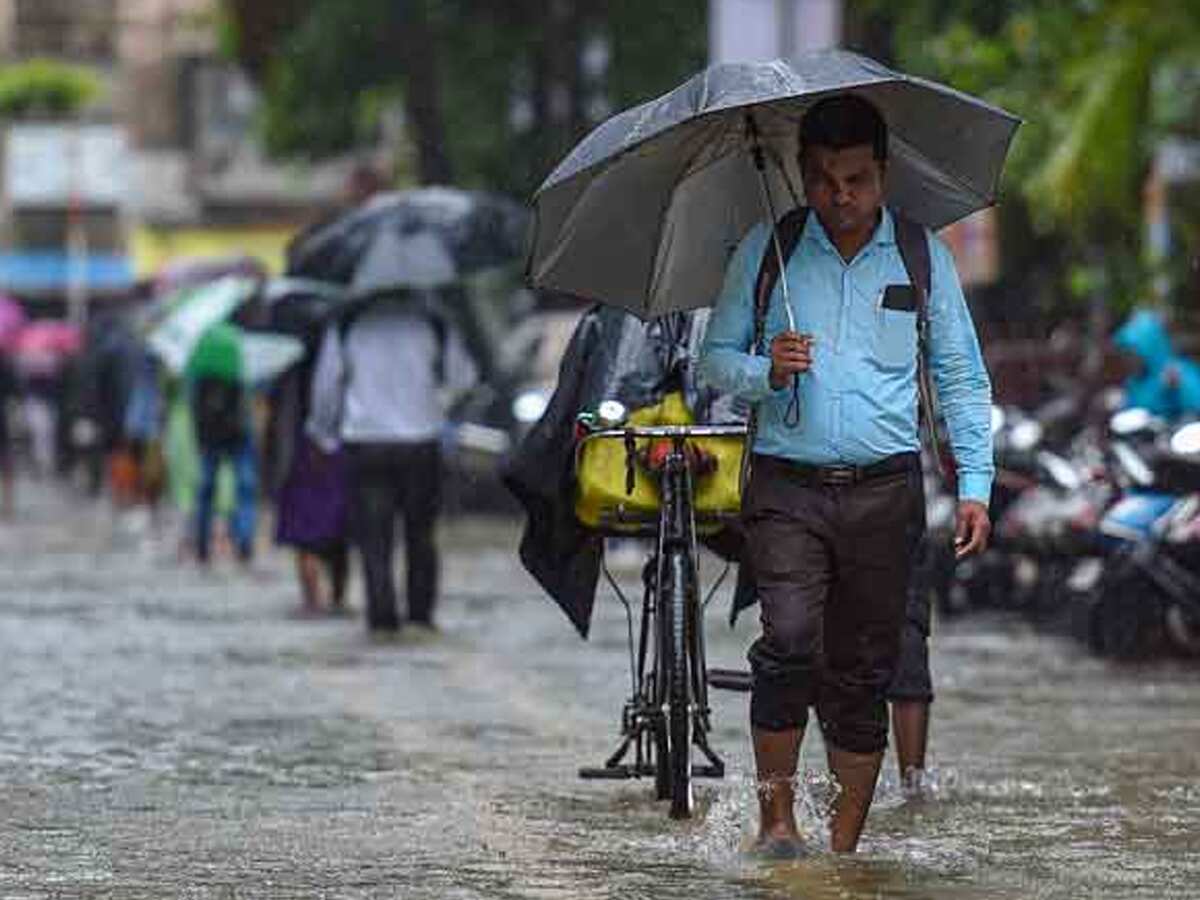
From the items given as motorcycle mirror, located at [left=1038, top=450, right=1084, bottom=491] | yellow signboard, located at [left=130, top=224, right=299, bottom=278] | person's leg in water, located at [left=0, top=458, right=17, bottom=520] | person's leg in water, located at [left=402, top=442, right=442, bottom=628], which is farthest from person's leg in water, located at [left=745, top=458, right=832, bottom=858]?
yellow signboard, located at [left=130, top=224, right=299, bottom=278]

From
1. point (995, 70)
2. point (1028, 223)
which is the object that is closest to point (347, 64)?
point (1028, 223)

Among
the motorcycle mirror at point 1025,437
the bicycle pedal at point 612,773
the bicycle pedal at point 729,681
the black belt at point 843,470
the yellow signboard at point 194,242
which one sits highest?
the black belt at point 843,470

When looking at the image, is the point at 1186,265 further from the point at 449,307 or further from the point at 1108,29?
the point at 449,307

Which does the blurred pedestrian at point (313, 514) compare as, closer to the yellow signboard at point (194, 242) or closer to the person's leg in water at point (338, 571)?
the person's leg in water at point (338, 571)

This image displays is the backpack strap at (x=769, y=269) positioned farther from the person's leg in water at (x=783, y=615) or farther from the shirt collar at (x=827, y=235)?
the person's leg in water at (x=783, y=615)

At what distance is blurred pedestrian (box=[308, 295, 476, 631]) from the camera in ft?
59.4

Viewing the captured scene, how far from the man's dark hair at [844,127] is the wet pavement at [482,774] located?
1.72 meters

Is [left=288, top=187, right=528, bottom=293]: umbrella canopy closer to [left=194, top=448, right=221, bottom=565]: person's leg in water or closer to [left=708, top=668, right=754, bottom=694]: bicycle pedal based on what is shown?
[left=194, top=448, right=221, bottom=565]: person's leg in water

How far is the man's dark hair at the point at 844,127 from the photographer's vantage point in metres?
9.46

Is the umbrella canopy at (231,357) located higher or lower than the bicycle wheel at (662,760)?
higher

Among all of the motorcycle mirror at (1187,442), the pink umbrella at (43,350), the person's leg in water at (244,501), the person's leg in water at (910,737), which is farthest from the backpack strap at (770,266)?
the pink umbrella at (43,350)

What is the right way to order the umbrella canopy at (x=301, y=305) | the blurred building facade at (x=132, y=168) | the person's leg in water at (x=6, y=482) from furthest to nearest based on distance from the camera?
1. the blurred building facade at (x=132, y=168)
2. the person's leg in water at (x=6, y=482)
3. the umbrella canopy at (x=301, y=305)

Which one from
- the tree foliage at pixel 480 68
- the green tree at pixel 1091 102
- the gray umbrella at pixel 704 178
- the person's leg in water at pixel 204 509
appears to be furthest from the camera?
the tree foliage at pixel 480 68

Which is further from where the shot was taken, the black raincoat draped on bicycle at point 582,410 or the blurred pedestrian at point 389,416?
the blurred pedestrian at point 389,416
